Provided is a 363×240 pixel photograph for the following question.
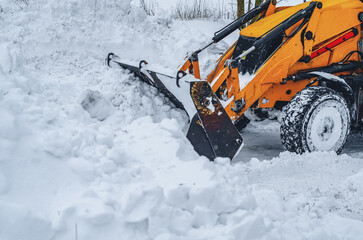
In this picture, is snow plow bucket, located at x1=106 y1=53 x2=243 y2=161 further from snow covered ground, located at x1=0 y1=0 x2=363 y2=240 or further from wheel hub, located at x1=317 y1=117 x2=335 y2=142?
wheel hub, located at x1=317 y1=117 x2=335 y2=142

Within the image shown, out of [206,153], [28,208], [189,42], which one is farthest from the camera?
[189,42]

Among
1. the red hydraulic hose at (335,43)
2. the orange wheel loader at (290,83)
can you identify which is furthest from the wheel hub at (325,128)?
the red hydraulic hose at (335,43)

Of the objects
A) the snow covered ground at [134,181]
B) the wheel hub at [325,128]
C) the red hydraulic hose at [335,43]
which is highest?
Answer: the red hydraulic hose at [335,43]

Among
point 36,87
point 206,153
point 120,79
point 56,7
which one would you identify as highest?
point 56,7

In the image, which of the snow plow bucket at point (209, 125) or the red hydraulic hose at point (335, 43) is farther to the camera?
the red hydraulic hose at point (335, 43)

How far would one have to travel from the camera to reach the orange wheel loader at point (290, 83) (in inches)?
130

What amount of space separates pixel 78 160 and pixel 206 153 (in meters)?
1.49

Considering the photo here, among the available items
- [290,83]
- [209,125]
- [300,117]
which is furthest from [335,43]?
[209,125]

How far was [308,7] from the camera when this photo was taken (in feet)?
12.7

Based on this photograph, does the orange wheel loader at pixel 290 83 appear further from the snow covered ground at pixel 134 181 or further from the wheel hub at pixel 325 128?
A: the snow covered ground at pixel 134 181

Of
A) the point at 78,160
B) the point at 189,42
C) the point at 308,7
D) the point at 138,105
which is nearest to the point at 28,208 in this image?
the point at 78,160

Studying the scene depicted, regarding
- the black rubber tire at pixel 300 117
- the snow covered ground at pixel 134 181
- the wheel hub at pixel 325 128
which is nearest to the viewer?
the snow covered ground at pixel 134 181

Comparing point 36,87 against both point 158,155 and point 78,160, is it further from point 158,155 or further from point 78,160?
point 158,155

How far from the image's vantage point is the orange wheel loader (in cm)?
331
